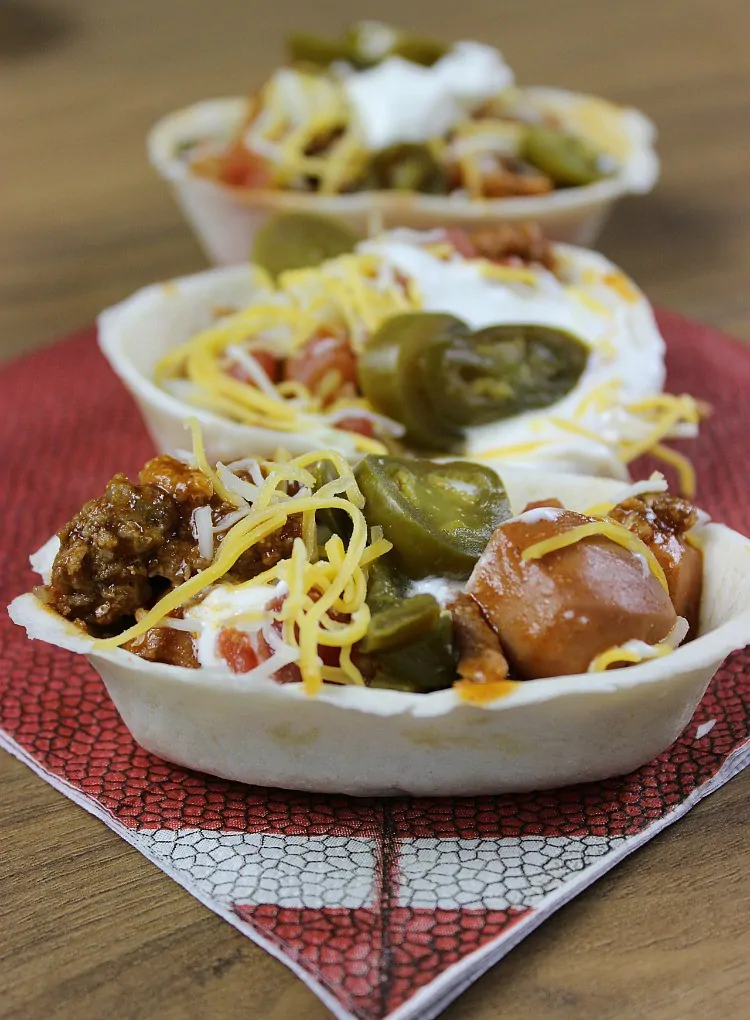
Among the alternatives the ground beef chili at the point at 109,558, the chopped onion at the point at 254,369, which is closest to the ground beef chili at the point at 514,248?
the chopped onion at the point at 254,369

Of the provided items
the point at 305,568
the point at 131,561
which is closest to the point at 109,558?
the point at 131,561

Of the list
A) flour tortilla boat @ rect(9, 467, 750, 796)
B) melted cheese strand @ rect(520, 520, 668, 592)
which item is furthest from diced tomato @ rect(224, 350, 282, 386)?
melted cheese strand @ rect(520, 520, 668, 592)

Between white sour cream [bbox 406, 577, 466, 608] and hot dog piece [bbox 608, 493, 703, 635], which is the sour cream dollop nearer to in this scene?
hot dog piece [bbox 608, 493, 703, 635]

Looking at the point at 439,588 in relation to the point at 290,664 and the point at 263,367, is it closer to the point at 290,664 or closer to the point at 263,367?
the point at 290,664


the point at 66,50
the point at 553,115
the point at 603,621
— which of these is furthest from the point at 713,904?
the point at 66,50

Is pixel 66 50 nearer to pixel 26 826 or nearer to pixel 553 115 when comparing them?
pixel 553 115

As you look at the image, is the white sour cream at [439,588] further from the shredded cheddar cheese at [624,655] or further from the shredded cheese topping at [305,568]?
the shredded cheddar cheese at [624,655]
